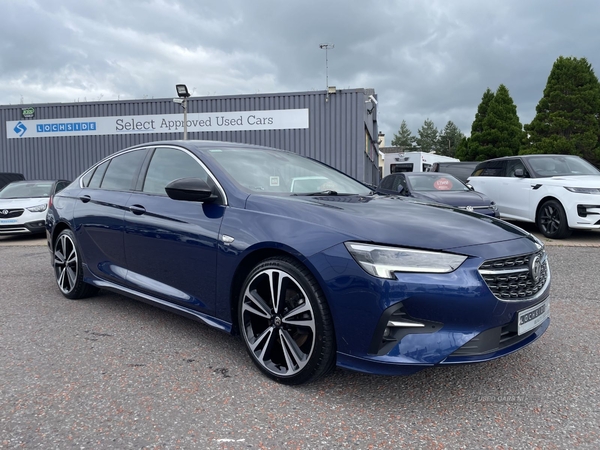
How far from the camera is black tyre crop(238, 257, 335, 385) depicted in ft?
8.36

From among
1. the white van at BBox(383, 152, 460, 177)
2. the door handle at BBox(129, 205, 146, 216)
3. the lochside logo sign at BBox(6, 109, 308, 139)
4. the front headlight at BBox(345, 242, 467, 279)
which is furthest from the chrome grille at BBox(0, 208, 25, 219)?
the white van at BBox(383, 152, 460, 177)

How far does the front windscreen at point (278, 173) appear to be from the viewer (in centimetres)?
334

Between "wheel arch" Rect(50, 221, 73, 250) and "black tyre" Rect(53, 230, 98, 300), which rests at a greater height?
"wheel arch" Rect(50, 221, 73, 250)

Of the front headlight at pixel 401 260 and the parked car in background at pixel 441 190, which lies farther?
the parked car in background at pixel 441 190

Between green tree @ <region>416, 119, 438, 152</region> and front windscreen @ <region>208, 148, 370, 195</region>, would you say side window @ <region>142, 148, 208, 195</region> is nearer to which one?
front windscreen @ <region>208, 148, 370, 195</region>

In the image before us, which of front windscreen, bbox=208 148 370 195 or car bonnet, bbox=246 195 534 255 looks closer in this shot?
car bonnet, bbox=246 195 534 255

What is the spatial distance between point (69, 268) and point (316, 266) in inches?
124

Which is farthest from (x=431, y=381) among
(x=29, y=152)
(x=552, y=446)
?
(x=29, y=152)

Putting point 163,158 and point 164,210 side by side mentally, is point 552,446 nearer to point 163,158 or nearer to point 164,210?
point 164,210

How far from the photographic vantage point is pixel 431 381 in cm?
282

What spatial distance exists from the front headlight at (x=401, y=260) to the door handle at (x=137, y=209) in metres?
1.90

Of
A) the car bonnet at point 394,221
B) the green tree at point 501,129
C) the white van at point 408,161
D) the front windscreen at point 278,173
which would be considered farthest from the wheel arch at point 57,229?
the green tree at point 501,129

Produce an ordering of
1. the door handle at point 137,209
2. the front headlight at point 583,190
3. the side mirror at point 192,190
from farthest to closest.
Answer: the front headlight at point 583,190, the door handle at point 137,209, the side mirror at point 192,190

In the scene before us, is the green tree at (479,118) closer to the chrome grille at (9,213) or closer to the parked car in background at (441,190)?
the parked car in background at (441,190)
